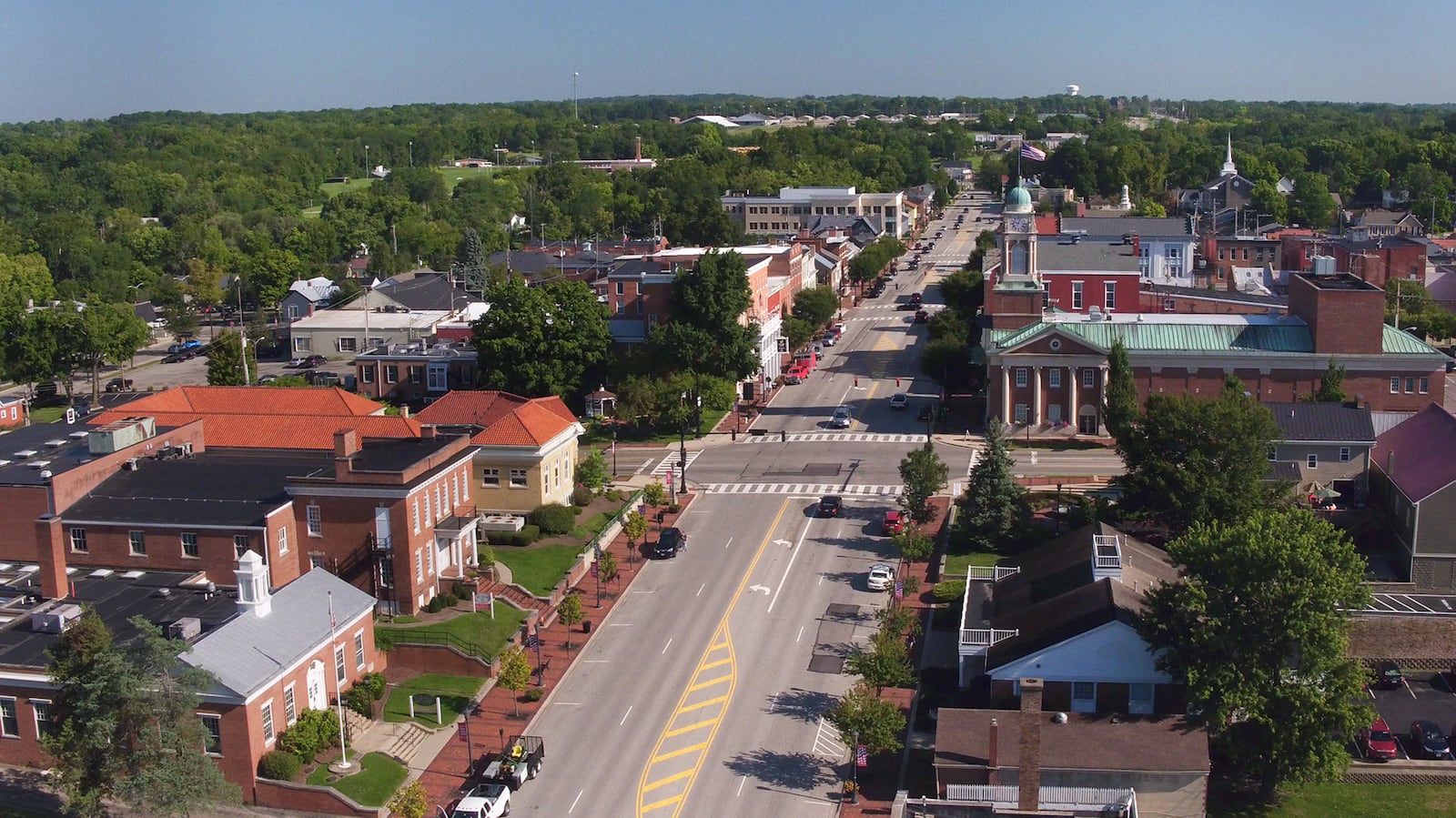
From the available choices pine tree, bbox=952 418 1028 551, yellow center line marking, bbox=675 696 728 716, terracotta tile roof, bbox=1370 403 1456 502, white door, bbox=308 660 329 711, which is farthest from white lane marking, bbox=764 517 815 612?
terracotta tile roof, bbox=1370 403 1456 502

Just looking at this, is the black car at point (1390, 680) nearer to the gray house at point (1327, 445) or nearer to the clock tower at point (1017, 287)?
the gray house at point (1327, 445)

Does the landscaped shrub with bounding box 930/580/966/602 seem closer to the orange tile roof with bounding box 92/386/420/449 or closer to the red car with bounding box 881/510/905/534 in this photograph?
the red car with bounding box 881/510/905/534

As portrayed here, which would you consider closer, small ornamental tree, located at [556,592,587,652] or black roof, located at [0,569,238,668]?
black roof, located at [0,569,238,668]

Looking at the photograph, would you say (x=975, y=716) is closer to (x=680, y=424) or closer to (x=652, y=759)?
(x=652, y=759)

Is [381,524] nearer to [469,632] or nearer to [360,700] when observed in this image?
[469,632]

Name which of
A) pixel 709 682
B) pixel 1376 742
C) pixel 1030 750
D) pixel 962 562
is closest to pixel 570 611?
pixel 709 682

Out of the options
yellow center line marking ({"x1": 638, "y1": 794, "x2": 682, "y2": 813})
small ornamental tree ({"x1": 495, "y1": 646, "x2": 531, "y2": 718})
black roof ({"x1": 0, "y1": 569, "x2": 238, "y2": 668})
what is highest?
black roof ({"x1": 0, "y1": 569, "x2": 238, "y2": 668})
